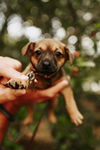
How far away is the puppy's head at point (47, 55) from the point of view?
102 inches

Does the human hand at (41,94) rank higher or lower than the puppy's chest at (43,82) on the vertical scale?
higher

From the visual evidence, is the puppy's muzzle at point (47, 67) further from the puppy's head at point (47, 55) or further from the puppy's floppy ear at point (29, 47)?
the puppy's floppy ear at point (29, 47)

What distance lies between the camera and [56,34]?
4633 millimetres

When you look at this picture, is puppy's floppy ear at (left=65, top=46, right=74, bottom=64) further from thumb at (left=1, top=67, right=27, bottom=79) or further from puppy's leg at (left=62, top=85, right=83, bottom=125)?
thumb at (left=1, top=67, right=27, bottom=79)

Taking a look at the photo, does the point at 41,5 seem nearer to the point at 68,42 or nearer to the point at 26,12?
the point at 26,12

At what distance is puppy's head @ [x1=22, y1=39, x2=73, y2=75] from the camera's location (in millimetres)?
2596

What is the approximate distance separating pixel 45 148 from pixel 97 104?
3176mm

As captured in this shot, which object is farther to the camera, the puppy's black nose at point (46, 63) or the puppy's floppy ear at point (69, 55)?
the puppy's floppy ear at point (69, 55)

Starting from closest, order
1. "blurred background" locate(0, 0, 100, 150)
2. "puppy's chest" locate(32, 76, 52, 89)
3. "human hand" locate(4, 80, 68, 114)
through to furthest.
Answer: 1. "human hand" locate(4, 80, 68, 114)
2. "puppy's chest" locate(32, 76, 52, 89)
3. "blurred background" locate(0, 0, 100, 150)

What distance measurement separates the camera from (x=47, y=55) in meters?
2.67

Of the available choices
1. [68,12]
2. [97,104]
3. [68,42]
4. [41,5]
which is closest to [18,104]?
[68,42]

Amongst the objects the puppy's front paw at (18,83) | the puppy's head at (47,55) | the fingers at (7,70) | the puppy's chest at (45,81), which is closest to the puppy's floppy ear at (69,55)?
the puppy's head at (47,55)

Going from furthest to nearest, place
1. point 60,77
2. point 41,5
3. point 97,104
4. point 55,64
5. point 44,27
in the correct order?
point 97,104
point 44,27
point 41,5
point 60,77
point 55,64

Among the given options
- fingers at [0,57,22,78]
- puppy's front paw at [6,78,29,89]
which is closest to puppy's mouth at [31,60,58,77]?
fingers at [0,57,22,78]
